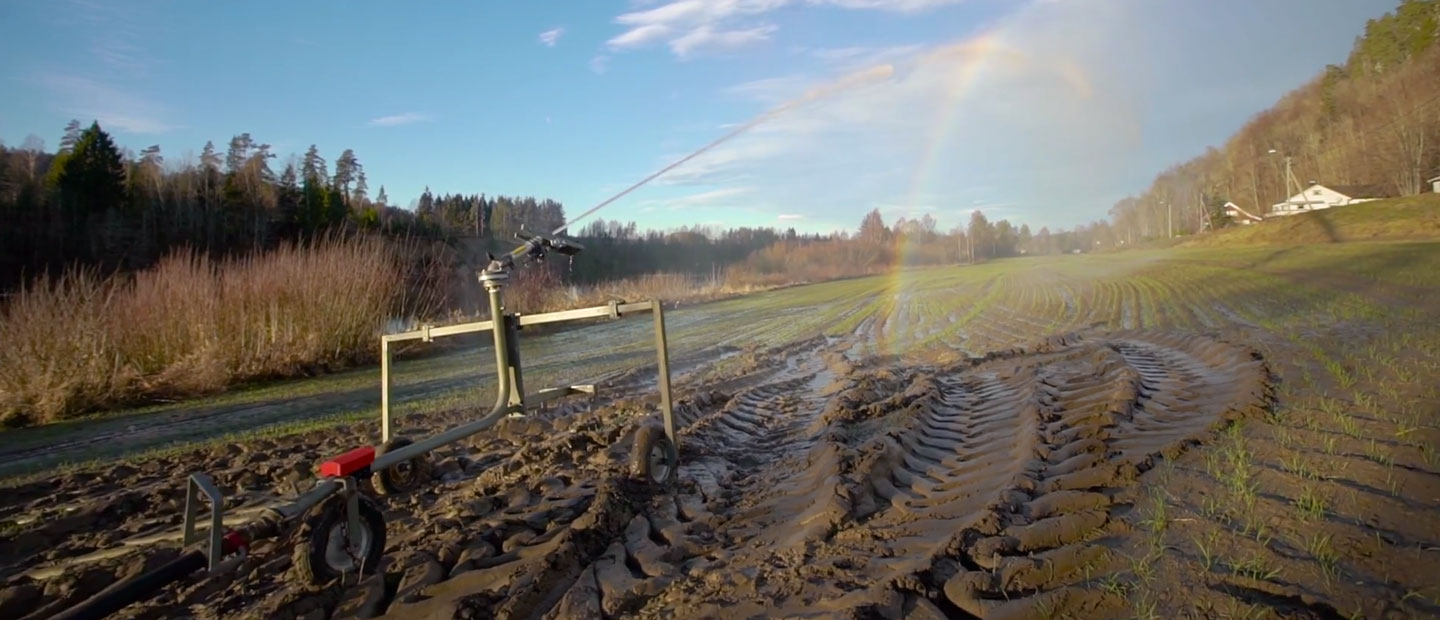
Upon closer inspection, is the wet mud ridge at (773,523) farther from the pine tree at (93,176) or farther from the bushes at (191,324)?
the pine tree at (93,176)

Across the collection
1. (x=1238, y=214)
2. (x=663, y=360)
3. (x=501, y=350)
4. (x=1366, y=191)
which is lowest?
(x=663, y=360)

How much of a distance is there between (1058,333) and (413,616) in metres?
13.0

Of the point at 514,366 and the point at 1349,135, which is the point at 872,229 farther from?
the point at 514,366

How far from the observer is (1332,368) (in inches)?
290

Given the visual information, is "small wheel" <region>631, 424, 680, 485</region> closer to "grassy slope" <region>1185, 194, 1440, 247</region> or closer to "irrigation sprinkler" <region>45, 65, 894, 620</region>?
"irrigation sprinkler" <region>45, 65, 894, 620</region>

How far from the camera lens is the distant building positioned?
76.0 meters

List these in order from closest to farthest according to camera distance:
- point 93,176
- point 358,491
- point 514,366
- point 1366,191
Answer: point 358,491
point 514,366
point 93,176
point 1366,191

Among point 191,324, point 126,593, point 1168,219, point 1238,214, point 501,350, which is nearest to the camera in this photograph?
point 126,593

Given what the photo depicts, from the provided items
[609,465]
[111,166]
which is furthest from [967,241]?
[609,465]

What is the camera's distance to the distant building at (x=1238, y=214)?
76.0 metres

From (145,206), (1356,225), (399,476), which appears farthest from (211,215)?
(1356,225)

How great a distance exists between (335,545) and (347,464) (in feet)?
1.22

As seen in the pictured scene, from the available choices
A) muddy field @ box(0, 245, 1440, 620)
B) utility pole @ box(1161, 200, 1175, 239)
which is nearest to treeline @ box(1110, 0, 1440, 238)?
utility pole @ box(1161, 200, 1175, 239)

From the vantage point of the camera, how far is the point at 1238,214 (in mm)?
78438
